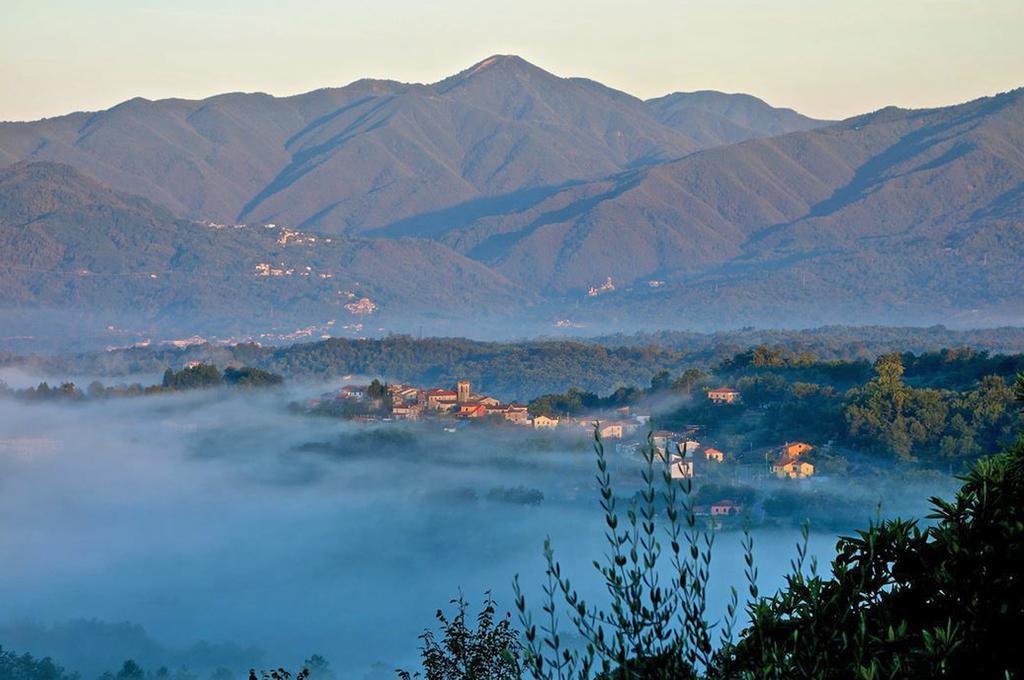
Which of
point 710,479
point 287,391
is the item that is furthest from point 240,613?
point 287,391

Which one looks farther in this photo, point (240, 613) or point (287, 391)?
point (287, 391)

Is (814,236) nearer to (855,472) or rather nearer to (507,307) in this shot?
(507,307)

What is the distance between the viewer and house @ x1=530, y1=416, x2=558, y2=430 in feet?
206

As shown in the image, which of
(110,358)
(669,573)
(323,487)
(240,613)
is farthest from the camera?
(110,358)

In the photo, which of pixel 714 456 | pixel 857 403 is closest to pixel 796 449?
pixel 857 403

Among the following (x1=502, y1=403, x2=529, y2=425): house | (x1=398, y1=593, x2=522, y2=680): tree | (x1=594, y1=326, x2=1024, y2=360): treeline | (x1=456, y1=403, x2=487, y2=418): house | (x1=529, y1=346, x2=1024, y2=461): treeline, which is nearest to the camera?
(x1=398, y1=593, x2=522, y2=680): tree

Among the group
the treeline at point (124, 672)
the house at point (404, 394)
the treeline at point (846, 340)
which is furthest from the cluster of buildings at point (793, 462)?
the treeline at point (846, 340)

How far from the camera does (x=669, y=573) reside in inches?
1252

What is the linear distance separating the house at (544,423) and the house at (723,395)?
Answer: 6180mm

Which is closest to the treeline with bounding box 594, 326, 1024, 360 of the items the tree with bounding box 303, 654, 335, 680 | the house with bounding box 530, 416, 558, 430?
the house with bounding box 530, 416, 558, 430

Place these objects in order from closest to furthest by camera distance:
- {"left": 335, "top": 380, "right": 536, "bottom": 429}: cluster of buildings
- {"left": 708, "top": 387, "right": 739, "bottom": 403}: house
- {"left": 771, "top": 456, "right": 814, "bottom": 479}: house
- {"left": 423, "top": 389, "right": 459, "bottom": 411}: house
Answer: {"left": 771, "top": 456, "right": 814, "bottom": 479}: house < {"left": 708, "top": 387, "right": 739, "bottom": 403}: house < {"left": 335, "top": 380, "right": 536, "bottom": 429}: cluster of buildings < {"left": 423, "top": 389, "right": 459, "bottom": 411}: house

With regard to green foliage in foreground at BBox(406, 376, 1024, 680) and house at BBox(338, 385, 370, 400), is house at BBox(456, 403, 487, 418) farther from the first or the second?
green foliage in foreground at BBox(406, 376, 1024, 680)

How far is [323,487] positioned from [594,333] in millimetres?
109278

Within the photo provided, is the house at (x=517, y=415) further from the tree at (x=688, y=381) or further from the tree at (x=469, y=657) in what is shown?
the tree at (x=469, y=657)
